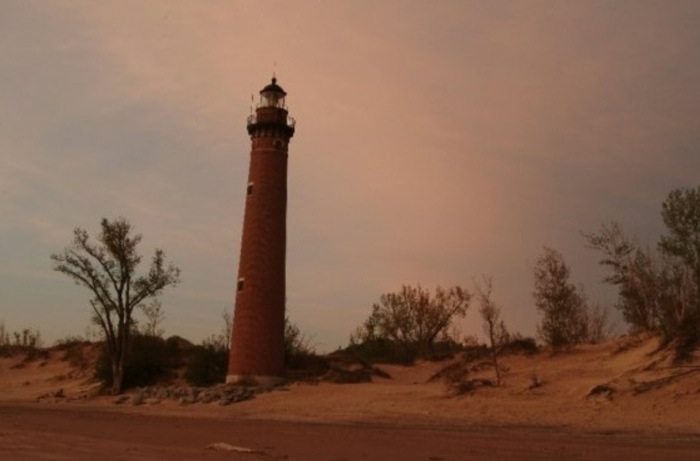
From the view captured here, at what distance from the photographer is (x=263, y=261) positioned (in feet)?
120

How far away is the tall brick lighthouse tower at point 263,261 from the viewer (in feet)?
117

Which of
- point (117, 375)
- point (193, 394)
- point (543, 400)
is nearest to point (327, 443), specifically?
point (543, 400)

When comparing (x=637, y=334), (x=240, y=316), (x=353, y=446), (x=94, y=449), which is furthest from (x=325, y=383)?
(x=94, y=449)

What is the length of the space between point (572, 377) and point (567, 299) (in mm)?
12203

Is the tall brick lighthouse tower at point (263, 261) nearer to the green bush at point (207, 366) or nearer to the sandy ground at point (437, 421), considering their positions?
the sandy ground at point (437, 421)

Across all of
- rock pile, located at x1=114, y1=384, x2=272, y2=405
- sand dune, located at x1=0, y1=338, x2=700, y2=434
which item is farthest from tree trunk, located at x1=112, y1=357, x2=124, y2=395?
rock pile, located at x1=114, y1=384, x2=272, y2=405

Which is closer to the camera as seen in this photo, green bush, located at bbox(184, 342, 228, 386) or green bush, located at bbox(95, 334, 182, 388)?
green bush, located at bbox(184, 342, 228, 386)

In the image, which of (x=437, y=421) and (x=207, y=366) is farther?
(x=207, y=366)

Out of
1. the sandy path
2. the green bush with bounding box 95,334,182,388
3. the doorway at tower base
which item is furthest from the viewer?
the green bush with bounding box 95,334,182,388

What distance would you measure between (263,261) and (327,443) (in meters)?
20.9

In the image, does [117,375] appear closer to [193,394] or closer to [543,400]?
[193,394]

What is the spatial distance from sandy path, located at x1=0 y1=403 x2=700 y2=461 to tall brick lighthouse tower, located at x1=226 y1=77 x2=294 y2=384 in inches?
516

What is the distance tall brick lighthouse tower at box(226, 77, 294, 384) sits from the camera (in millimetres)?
35688

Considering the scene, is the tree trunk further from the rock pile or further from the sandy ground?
the rock pile
